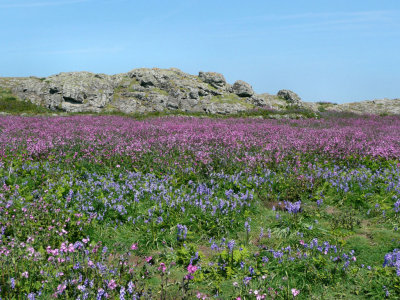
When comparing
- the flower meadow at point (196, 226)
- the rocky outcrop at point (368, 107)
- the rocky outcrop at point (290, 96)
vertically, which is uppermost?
the rocky outcrop at point (290, 96)

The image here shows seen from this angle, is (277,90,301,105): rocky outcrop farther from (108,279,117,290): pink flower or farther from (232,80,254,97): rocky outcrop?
(108,279,117,290): pink flower

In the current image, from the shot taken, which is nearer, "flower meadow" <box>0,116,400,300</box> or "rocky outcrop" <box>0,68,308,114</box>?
"flower meadow" <box>0,116,400,300</box>

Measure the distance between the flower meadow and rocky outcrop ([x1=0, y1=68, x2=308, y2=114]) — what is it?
25526 mm

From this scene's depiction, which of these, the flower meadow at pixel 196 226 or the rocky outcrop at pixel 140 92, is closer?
the flower meadow at pixel 196 226

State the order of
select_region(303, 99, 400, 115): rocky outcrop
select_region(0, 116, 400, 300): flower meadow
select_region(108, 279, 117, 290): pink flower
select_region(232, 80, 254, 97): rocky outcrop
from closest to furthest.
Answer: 1. select_region(108, 279, 117, 290): pink flower
2. select_region(0, 116, 400, 300): flower meadow
3. select_region(303, 99, 400, 115): rocky outcrop
4. select_region(232, 80, 254, 97): rocky outcrop

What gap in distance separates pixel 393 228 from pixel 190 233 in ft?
12.8

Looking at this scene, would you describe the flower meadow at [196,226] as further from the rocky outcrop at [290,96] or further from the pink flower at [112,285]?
the rocky outcrop at [290,96]

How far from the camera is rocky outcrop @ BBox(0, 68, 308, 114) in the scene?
119ft

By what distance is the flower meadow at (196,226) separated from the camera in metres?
3.84

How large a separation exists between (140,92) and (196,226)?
3561 centimetres

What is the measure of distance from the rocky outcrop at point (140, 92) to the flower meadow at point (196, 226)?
1005 inches

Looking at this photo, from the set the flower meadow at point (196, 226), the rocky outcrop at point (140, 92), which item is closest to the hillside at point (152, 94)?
the rocky outcrop at point (140, 92)

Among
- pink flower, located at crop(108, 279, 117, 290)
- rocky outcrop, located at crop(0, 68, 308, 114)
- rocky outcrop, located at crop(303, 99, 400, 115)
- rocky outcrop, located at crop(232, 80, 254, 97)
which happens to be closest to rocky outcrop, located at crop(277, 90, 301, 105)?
rocky outcrop, located at crop(0, 68, 308, 114)

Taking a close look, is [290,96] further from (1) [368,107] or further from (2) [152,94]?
(2) [152,94]
